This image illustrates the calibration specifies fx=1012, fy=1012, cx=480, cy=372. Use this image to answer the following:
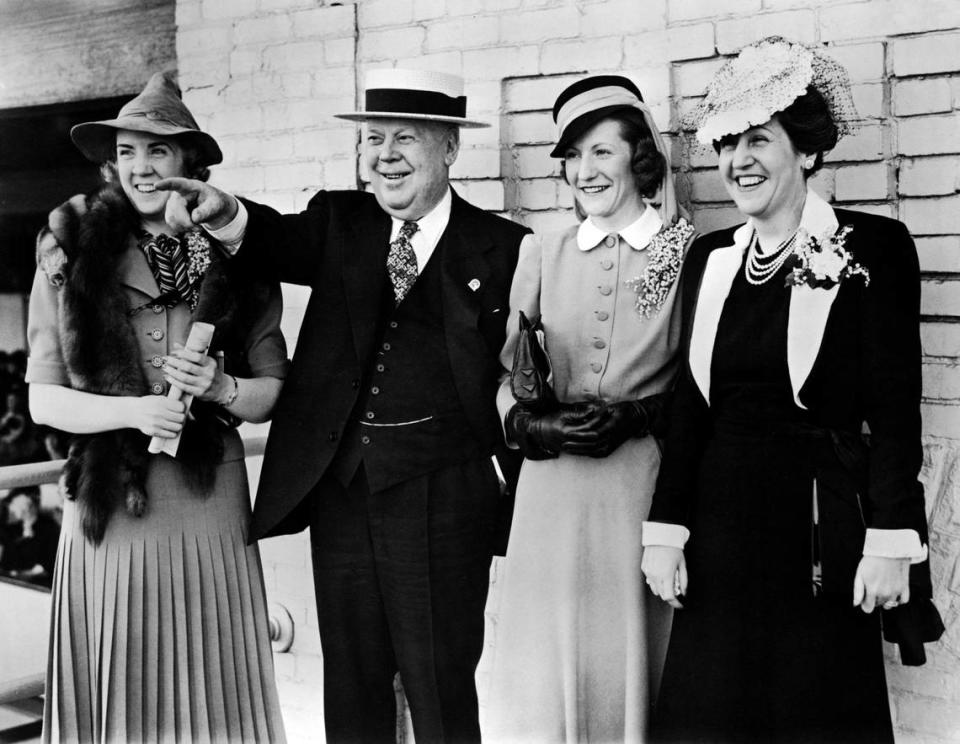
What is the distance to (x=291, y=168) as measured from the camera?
347 cm

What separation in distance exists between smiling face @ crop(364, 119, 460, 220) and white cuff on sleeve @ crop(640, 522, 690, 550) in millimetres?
1065

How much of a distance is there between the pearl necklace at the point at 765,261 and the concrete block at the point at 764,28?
0.68 m

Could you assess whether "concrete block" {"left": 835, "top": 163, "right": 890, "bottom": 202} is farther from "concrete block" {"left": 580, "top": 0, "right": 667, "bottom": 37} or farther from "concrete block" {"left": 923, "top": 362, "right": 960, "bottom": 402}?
"concrete block" {"left": 580, "top": 0, "right": 667, "bottom": 37}

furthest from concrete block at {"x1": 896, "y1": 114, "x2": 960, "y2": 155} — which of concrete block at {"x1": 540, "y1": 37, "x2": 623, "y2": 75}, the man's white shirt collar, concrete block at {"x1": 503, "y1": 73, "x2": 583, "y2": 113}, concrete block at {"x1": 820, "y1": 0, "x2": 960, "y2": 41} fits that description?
the man's white shirt collar

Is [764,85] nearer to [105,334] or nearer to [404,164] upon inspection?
[404,164]

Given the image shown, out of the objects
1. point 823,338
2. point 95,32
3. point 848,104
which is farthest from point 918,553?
point 95,32

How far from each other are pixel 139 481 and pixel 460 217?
43.5 inches

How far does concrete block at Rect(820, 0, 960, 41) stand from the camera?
8.23 ft

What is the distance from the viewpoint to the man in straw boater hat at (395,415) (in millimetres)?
2676

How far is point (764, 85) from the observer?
2.28 metres

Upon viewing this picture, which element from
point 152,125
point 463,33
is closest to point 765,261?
point 463,33

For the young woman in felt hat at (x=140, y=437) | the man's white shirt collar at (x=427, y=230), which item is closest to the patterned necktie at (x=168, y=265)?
the young woman in felt hat at (x=140, y=437)

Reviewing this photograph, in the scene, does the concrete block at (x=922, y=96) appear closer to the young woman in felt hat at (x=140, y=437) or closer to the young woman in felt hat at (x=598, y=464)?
the young woman in felt hat at (x=598, y=464)

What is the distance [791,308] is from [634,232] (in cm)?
49
